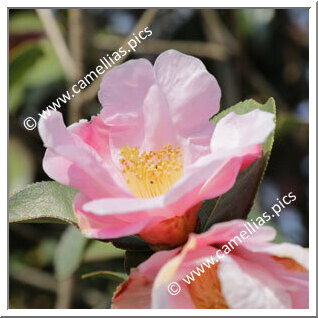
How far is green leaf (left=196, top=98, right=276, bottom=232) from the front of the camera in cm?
66

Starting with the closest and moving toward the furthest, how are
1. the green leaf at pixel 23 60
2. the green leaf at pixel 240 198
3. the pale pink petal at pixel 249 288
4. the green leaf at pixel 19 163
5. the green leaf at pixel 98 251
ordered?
1. the pale pink petal at pixel 249 288
2. the green leaf at pixel 240 198
3. the green leaf at pixel 98 251
4. the green leaf at pixel 23 60
5. the green leaf at pixel 19 163

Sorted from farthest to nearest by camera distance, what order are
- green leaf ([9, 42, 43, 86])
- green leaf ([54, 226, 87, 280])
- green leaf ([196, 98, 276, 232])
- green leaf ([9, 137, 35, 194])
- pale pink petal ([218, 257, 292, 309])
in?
green leaf ([9, 137, 35, 194]) < green leaf ([9, 42, 43, 86]) < green leaf ([54, 226, 87, 280]) < green leaf ([196, 98, 276, 232]) < pale pink petal ([218, 257, 292, 309])

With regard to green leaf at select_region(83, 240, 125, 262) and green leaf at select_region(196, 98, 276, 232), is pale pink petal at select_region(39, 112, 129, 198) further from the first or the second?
green leaf at select_region(83, 240, 125, 262)

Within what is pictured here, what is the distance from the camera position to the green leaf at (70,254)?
4.57 ft

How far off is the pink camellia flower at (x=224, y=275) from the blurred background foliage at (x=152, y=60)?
983 millimetres

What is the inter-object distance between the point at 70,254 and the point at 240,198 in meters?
0.83

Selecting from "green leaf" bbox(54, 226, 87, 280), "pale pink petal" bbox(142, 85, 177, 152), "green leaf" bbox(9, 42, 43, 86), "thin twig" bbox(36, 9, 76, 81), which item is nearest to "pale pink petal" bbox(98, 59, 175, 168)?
"pale pink petal" bbox(142, 85, 177, 152)

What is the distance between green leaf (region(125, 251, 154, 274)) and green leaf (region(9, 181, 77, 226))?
0.07m

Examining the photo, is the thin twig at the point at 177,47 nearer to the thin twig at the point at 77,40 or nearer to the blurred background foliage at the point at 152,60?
the blurred background foliage at the point at 152,60

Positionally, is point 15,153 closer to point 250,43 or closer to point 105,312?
point 250,43

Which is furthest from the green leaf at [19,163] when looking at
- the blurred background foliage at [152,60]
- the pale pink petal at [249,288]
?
the pale pink petal at [249,288]

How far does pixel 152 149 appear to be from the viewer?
2.45 ft

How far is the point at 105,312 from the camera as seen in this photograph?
0.73 meters

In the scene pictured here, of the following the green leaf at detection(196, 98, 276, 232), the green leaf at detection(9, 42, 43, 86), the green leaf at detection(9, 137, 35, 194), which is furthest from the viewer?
the green leaf at detection(9, 137, 35, 194)
